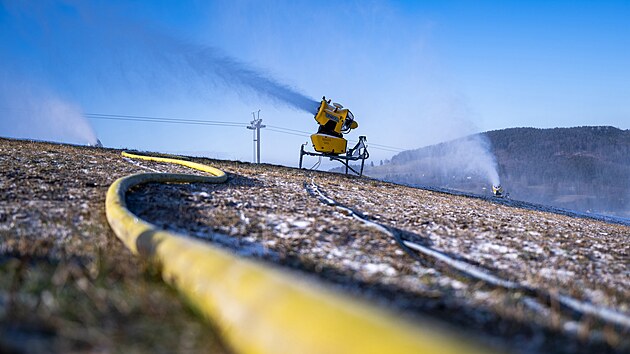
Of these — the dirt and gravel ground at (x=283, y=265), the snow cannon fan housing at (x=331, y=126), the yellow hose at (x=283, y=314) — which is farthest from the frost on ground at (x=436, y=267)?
the snow cannon fan housing at (x=331, y=126)

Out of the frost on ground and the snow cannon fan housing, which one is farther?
the snow cannon fan housing

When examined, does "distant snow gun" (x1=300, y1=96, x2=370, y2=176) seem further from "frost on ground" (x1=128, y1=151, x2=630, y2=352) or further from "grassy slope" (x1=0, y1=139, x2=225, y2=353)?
"grassy slope" (x1=0, y1=139, x2=225, y2=353)

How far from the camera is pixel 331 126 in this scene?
2025 cm

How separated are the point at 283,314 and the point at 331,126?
1908 centimetres

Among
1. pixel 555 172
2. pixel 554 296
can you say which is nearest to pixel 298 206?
pixel 554 296

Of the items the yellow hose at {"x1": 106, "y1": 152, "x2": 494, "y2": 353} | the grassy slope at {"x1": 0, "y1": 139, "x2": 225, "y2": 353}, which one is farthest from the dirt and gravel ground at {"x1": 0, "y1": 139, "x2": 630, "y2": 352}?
the yellow hose at {"x1": 106, "y1": 152, "x2": 494, "y2": 353}

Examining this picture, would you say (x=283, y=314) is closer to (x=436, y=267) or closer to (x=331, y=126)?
(x=436, y=267)

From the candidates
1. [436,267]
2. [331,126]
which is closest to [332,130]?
[331,126]

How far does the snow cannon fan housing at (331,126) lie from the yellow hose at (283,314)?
58.4 feet

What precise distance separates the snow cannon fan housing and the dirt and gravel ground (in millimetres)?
13128

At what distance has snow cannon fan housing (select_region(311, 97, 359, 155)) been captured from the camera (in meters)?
19.8

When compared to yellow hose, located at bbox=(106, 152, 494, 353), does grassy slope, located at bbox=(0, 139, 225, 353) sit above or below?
below

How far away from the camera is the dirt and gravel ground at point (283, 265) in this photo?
1.75 m

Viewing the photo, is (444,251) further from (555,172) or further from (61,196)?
(555,172)
